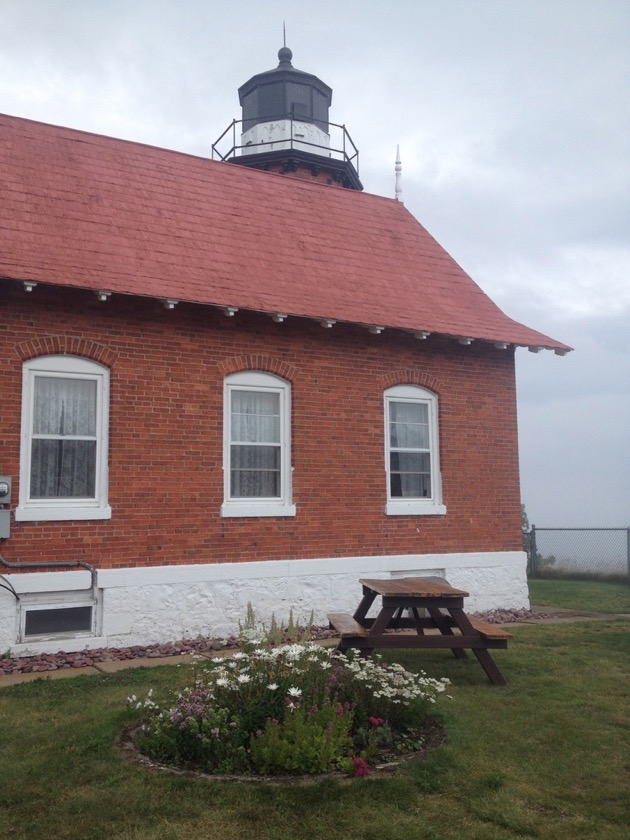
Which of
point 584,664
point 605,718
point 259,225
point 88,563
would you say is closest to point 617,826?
point 605,718

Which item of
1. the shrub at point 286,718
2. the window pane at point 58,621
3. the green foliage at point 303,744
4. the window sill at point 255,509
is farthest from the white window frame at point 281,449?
the green foliage at point 303,744

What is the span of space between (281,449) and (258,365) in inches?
45.9

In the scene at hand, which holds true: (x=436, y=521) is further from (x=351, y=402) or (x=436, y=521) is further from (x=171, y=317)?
(x=171, y=317)

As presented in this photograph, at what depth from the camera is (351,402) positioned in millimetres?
10812

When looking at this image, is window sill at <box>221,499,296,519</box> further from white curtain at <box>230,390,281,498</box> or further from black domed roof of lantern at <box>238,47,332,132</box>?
black domed roof of lantern at <box>238,47,332,132</box>

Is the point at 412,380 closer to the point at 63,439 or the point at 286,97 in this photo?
the point at 63,439

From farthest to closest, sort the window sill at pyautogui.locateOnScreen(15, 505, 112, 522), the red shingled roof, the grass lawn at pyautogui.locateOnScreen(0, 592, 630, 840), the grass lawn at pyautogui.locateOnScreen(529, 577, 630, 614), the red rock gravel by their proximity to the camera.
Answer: the grass lawn at pyautogui.locateOnScreen(529, 577, 630, 614), the red shingled roof, the window sill at pyautogui.locateOnScreen(15, 505, 112, 522), the red rock gravel, the grass lawn at pyautogui.locateOnScreen(0, 592, 630, 840)

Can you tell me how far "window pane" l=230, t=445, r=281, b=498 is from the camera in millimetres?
10102

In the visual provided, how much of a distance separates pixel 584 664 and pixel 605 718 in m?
1.96

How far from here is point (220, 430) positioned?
A: 32.4 ft

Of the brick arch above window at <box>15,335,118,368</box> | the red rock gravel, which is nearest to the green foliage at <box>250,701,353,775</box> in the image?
the red rock gravel

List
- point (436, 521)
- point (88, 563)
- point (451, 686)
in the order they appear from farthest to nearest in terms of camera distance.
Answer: point (436, 521), point (88, 563), point (451, 686)

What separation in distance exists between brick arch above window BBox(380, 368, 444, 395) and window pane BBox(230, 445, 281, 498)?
1963mm

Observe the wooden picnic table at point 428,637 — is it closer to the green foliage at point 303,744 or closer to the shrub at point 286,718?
the shrub at point 286,718
